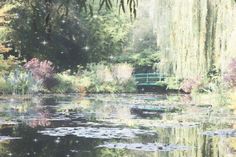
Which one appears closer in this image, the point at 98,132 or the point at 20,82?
the point at 98,132

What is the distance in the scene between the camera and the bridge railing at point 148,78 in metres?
28.4

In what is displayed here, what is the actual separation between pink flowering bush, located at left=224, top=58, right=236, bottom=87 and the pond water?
0.71 m

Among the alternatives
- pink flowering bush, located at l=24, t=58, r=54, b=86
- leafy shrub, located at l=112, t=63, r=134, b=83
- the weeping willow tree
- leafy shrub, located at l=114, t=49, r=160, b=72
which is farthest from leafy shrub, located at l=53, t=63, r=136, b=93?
the weeping willow tree

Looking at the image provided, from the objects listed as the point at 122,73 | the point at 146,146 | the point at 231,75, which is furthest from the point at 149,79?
the point at 146,146

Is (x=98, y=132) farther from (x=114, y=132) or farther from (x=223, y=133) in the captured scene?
(x=223, y=133)

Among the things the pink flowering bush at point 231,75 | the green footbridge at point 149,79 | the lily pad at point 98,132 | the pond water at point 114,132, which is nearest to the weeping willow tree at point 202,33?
the pond water at point 114,132

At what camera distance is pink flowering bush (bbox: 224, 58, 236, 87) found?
45.7 ft

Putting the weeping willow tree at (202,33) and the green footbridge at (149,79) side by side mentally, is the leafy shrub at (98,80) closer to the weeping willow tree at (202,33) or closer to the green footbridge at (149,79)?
the green footbridge at (149,79)

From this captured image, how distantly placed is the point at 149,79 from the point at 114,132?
1923 cm

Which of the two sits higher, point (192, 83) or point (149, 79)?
point (149, 79)

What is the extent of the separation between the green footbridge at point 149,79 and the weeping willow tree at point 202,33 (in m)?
16.2

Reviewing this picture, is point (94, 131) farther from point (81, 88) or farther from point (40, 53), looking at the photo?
point (40, 53)

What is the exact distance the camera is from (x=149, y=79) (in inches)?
1138

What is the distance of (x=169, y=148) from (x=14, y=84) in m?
13.9
